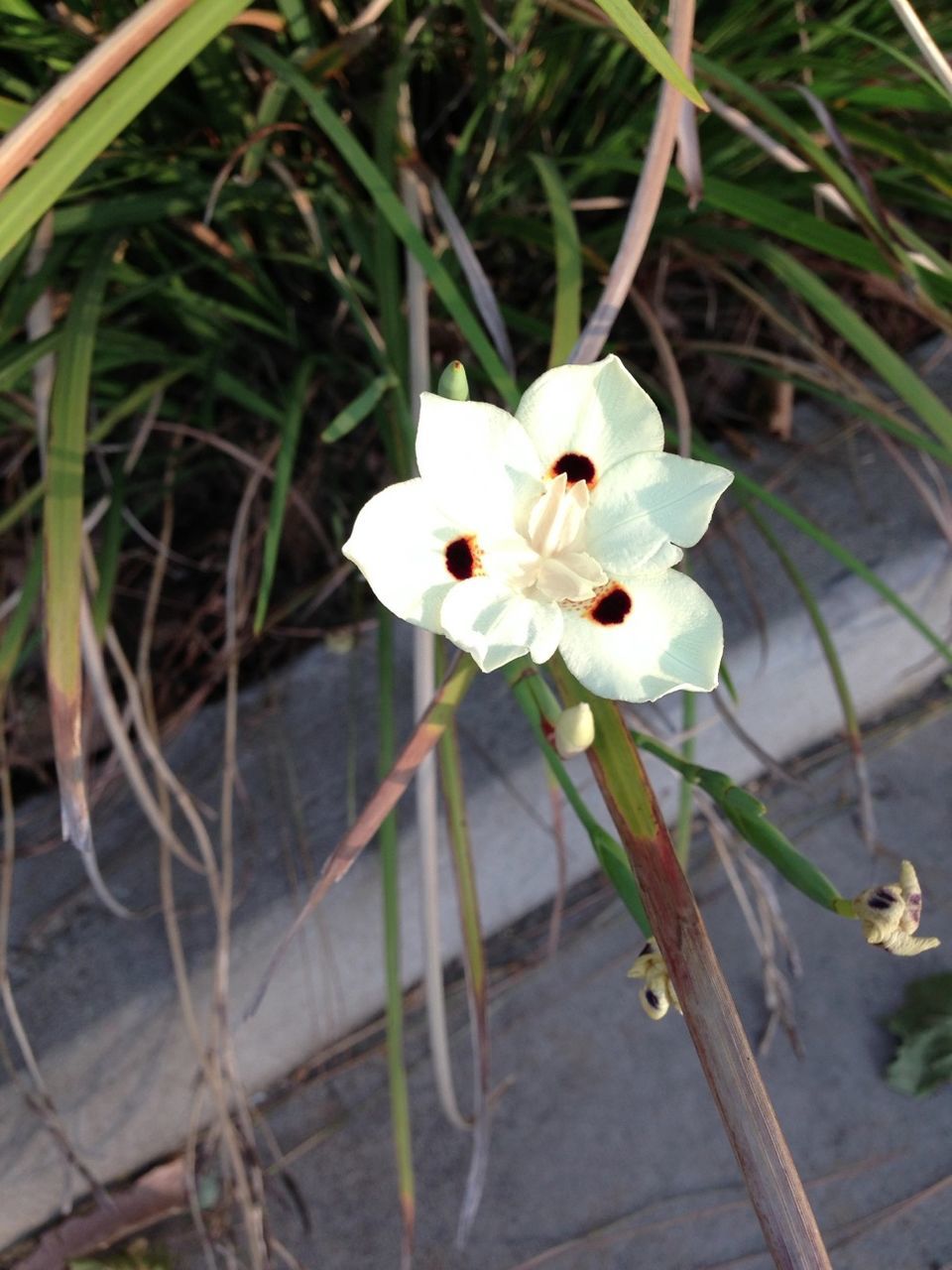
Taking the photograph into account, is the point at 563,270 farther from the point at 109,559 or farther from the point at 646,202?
the point at 109,559

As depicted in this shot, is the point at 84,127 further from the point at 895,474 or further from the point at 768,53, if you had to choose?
the point at 895,474

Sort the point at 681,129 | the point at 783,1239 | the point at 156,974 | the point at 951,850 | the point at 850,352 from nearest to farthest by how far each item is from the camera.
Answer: the point at 783,1239
the point at 681,129
the point at 156,974
the point at 951,850
the point at 850,352

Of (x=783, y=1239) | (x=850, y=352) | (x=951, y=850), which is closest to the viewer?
(x=783, y=1239)

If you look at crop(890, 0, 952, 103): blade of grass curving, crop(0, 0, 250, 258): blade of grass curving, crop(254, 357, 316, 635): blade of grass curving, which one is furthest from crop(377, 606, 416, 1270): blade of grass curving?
crop(890, 0, 952, 103): blade of grass curving

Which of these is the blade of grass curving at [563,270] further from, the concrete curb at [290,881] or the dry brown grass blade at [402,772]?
the concrete curb at [290,881]

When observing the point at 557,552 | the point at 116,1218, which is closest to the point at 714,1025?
the point at 557,552

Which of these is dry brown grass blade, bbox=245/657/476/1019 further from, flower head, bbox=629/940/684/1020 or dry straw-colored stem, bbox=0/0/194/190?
dry straw-colored stem, bbox=0/0/194/190

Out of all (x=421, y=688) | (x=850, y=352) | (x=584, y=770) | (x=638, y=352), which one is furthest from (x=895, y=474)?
(x=421, y=688)
